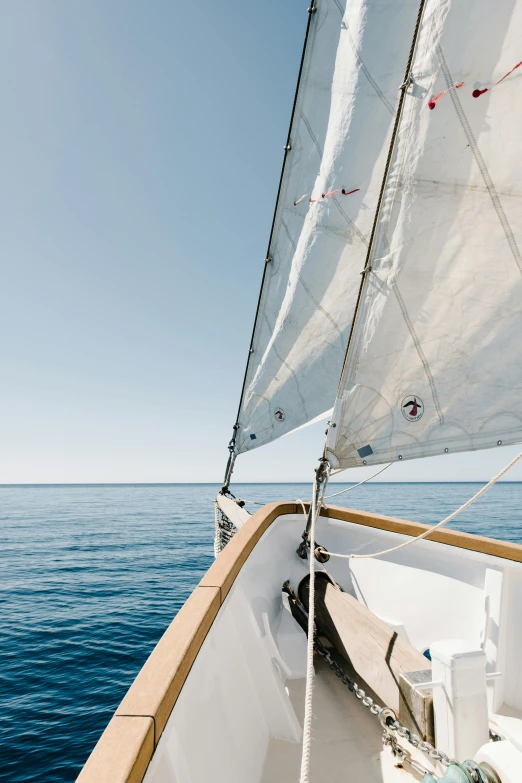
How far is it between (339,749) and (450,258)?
3.42 m

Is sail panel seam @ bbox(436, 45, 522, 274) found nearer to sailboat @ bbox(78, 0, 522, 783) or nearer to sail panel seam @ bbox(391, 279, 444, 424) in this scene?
sailboat @ bbox(78, 0, 522, 783)

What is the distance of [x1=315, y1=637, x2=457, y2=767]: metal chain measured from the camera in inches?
77.1

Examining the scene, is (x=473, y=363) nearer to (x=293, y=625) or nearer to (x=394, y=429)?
(x=394, y=429)

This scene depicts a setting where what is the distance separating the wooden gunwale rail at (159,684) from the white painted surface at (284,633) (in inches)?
4.2

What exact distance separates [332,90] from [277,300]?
355 centimetres

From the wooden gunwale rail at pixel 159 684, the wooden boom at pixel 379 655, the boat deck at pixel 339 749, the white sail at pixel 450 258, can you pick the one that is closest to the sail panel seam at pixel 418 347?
the white sail at pixel 450 258

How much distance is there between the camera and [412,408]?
352cm

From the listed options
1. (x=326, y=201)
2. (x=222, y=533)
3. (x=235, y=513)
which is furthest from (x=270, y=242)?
(x=222, y=533)

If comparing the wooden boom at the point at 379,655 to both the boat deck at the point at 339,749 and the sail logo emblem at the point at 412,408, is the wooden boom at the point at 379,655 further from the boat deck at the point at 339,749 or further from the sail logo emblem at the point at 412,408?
the sail logo emblem at the point at 412,408

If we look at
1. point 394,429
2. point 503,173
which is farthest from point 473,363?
point 503,173

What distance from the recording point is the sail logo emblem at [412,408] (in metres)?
3.49

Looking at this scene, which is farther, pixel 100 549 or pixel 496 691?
pixel 100 549

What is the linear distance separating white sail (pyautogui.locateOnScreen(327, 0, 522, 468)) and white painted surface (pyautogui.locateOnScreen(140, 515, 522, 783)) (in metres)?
1.12

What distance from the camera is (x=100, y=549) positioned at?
23.3m
